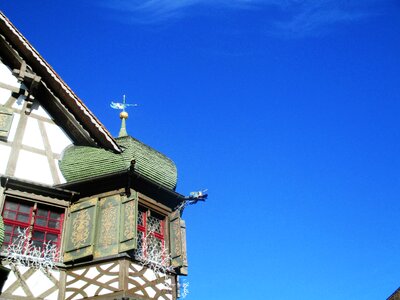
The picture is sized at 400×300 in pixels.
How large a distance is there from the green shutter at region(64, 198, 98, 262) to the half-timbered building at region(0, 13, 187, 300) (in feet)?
0.09

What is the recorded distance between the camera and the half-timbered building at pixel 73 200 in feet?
36.2

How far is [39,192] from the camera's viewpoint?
39.9ft

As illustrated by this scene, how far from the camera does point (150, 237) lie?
1241cm

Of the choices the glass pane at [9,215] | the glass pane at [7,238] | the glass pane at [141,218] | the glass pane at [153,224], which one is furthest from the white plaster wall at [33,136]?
the glass pane at [153,224]

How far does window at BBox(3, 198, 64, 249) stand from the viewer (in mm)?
11477

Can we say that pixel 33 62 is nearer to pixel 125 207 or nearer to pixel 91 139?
pixel 91 139

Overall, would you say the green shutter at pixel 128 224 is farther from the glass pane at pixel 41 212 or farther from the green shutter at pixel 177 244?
the glass pane at pixel 41 212

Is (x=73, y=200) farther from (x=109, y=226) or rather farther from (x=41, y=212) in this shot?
(x=109, y=226)

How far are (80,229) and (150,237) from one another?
1725 millimetres

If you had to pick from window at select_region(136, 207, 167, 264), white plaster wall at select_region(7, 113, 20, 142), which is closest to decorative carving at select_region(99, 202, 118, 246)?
window at select_region(136, 207, 167, 264)

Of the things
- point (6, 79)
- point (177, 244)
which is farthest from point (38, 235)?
point (6, 79)

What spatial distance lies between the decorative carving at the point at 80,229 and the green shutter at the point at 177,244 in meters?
2.18

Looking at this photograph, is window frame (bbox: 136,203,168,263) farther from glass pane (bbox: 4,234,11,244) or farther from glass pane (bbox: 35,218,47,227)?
glass pane (bbox: 4,234,11,244)

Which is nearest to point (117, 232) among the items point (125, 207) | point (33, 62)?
point (125, 207)
